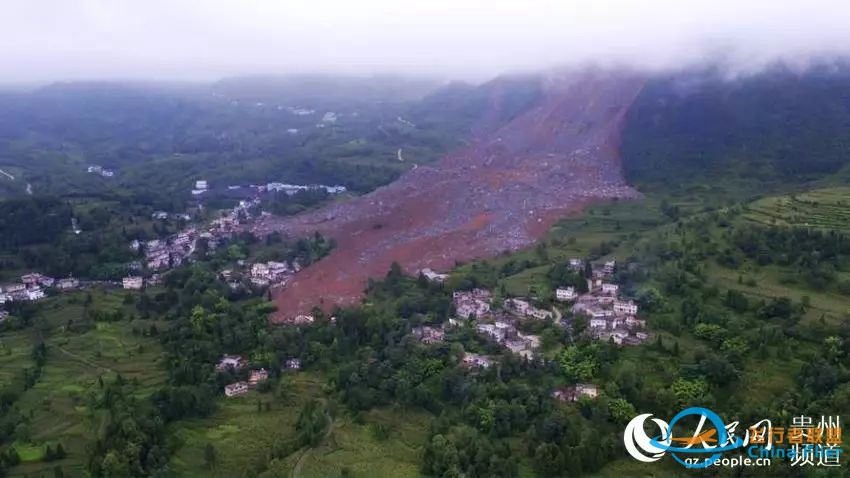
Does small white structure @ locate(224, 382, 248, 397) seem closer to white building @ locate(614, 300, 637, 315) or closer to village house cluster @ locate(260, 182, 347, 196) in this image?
white building @ locate(614, 300, 637, 315)

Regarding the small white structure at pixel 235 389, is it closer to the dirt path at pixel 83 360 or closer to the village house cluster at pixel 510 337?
the dirt path at pixel 83 360

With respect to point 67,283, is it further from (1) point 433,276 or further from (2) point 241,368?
(1) point 433,276

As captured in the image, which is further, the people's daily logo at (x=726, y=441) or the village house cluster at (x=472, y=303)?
the village house cluster at (x=472, y=303)

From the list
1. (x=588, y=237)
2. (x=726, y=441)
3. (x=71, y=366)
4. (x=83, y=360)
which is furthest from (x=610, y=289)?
(x=71, y=366)

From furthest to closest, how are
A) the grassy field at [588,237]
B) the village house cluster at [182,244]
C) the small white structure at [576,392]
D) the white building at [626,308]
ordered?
the village house cluster at [182,244], the grassy field at [588,237], the white building at [626,308], the small white structure at [576,392]

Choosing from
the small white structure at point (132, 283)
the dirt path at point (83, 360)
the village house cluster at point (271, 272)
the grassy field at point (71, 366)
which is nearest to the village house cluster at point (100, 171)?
the small white structure at point (132, 283)

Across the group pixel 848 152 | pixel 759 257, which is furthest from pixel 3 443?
pixel 848 152
